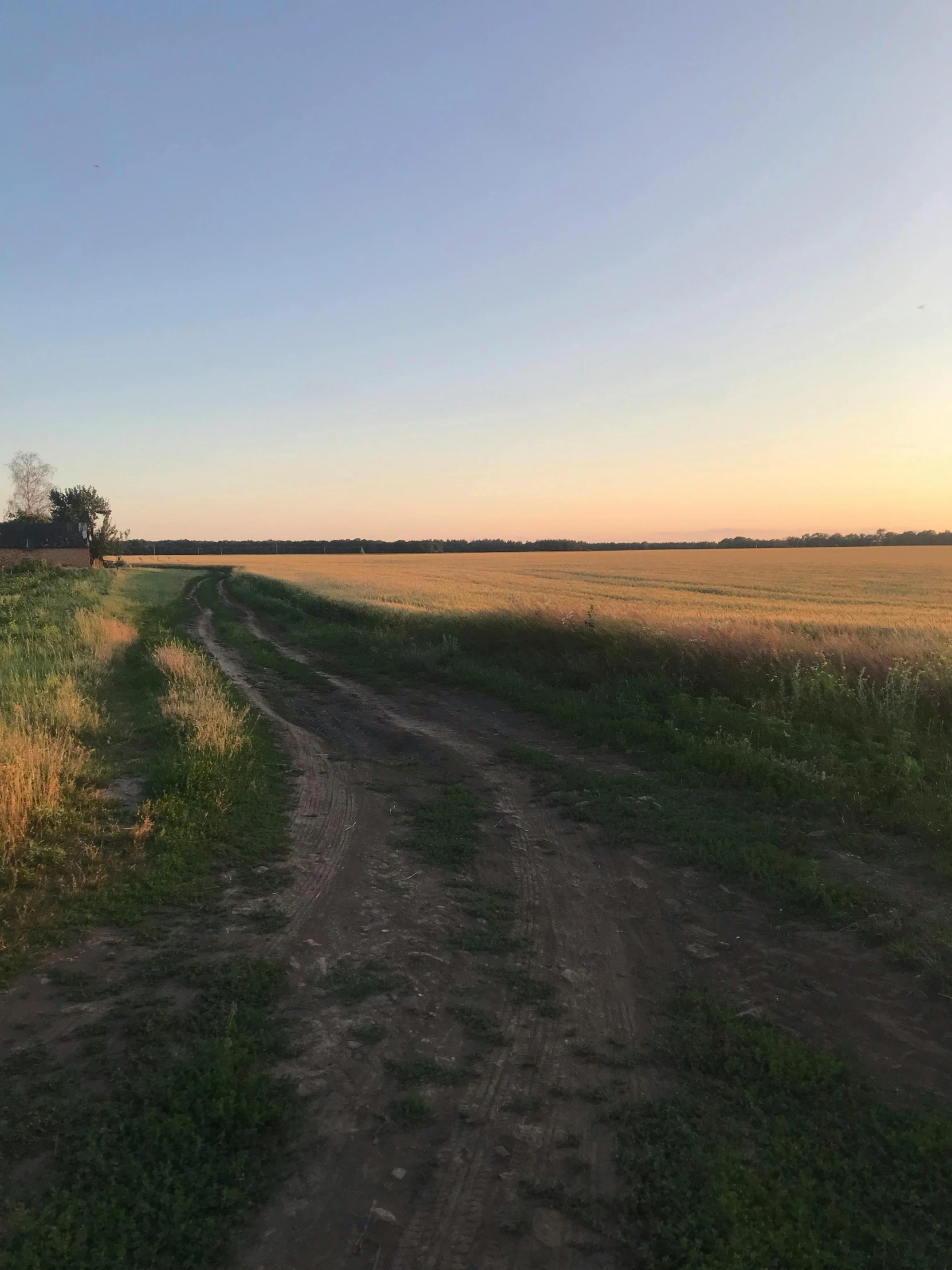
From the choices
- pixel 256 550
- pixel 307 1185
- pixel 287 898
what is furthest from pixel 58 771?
pixel 256 550

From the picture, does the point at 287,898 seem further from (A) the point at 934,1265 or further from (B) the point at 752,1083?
(A) the point at 934,1265

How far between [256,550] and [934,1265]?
6024 inches

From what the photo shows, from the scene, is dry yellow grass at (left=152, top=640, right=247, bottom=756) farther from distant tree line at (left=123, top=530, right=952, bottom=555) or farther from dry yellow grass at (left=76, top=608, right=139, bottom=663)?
distant tree line at (left=123, top=530, right=952, bottom=555)

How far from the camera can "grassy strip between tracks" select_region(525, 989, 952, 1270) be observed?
2.74 m

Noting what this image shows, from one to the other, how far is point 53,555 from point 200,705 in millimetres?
65774

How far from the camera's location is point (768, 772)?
26.6 ft

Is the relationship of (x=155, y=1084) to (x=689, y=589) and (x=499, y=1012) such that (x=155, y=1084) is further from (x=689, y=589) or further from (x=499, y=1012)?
(x=689, y=589)

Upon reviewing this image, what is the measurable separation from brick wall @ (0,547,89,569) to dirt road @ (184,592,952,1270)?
6382cm

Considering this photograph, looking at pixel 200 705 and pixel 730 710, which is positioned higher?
pixel 200 705

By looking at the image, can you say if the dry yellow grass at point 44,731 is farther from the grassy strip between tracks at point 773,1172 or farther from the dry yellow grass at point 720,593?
the dry yellow grass at point 720,593

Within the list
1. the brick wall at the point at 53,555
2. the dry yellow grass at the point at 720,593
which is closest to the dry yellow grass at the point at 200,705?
the dry yellow grass at the point at 720,593

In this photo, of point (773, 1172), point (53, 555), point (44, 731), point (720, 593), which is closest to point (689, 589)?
point (720, 593)

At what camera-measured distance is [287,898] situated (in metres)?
5.58

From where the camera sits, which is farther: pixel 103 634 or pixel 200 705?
pixel 103 634
